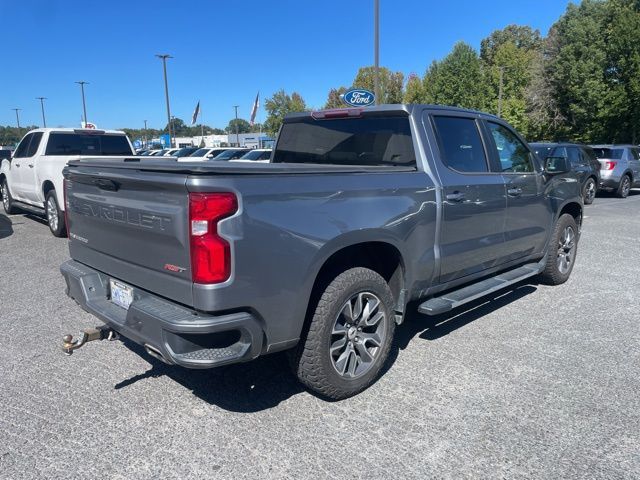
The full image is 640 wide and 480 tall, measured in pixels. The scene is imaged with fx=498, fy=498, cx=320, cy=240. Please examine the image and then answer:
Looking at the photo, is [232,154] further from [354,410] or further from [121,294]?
[354,410]

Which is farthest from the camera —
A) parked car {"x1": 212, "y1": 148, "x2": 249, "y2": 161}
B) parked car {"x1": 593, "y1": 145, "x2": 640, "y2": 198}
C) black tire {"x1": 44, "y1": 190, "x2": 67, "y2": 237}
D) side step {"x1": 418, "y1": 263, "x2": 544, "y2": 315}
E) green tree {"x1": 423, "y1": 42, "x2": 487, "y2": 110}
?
green tree {"x1": 423, "y1": 42, "x2": 487, "y2": 110}

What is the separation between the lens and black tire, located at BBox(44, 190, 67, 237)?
8.53 metres

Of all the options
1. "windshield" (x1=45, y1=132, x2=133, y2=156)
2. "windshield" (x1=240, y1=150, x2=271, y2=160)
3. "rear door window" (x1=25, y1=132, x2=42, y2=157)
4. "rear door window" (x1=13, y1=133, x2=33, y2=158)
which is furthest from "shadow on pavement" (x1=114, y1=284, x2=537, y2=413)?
"windshield" (x1=240, y1=150, x2=271, y2=160)

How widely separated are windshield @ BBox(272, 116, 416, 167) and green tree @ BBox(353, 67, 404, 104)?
53749mm

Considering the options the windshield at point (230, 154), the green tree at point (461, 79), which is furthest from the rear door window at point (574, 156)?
the green tree at point (461, 79)

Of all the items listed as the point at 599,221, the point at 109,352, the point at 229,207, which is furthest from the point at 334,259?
the point at 599,221

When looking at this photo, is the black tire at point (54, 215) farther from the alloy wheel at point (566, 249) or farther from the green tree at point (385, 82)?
the green tree at point (385, 82)

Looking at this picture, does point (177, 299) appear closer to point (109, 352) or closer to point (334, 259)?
point (334, 259)

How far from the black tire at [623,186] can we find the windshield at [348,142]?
1540 centimetres

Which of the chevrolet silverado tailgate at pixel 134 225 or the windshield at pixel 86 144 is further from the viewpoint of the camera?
the windshield at pixel 86 144

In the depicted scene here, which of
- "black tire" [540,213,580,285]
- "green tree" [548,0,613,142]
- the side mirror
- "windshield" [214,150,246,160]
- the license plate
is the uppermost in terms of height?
"green tree" [548,0,613,142]

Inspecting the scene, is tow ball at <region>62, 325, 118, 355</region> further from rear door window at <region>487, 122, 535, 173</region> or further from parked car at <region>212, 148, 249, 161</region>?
parked car at <region>212, 148, 249, 161</region>

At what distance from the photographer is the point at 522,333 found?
453 cm

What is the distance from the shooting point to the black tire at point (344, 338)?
10.1 feet
